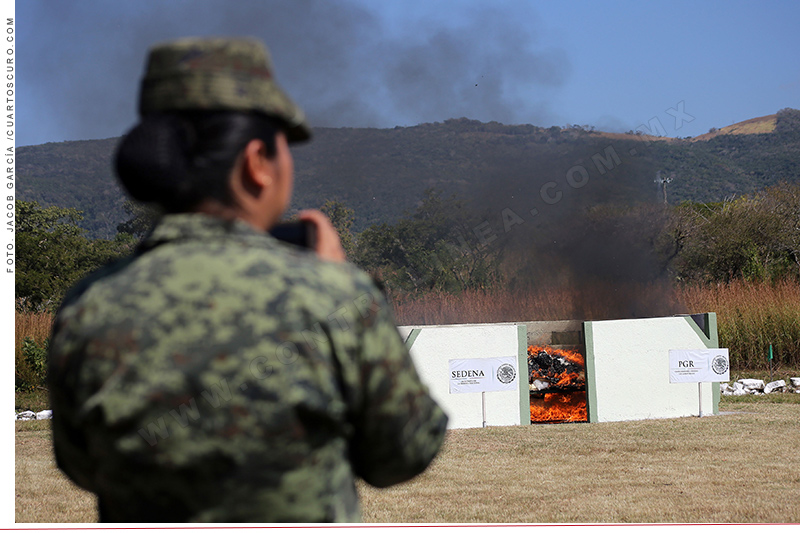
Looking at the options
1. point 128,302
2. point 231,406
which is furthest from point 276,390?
point 128,302

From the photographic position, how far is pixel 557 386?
10.2 meters

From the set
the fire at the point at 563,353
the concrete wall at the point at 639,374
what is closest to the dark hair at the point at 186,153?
the concrete wall at the point at 639,374

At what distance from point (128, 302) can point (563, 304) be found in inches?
512

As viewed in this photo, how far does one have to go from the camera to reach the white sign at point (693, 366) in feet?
31.6

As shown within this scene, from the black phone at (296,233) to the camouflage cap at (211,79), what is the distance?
0.17m

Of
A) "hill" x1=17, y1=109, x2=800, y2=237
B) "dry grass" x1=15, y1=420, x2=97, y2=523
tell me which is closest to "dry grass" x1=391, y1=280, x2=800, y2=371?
"hill" x1=17, y1=109, x2=800, y2=237

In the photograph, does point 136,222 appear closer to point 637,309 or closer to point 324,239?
point 637,309

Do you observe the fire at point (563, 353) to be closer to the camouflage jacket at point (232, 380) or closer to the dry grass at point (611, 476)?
the dry grass at point (611, 476)

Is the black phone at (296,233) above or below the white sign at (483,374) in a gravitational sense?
above

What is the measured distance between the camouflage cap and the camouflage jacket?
18 cm

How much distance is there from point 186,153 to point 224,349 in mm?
298

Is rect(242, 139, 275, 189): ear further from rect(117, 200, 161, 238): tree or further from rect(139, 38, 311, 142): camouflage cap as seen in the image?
rect(117, 200, 161, 238): tree

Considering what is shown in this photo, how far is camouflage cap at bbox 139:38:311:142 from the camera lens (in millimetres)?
1136

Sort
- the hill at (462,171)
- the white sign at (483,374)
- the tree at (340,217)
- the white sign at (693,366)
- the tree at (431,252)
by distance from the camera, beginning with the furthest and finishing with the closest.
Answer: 1. the tree at (340,217)
2. the hill at (462,171)
3. the tree at (431,252)
4. the white sign at (693,366)
5. the white sign at (483,374)
